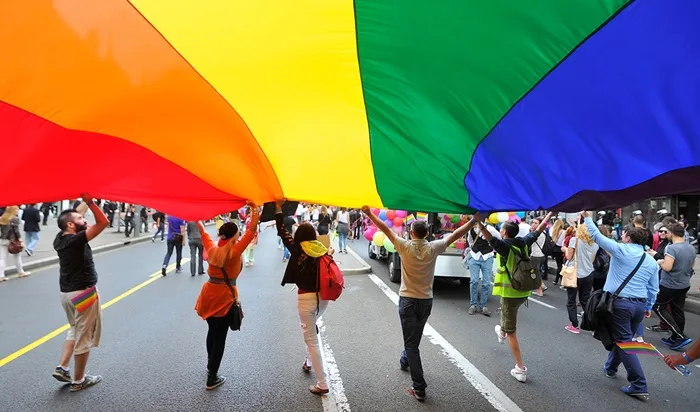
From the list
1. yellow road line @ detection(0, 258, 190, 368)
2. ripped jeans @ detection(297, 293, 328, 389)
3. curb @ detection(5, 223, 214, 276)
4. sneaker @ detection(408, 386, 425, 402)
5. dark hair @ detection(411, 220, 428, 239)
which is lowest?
curb @ detection(5, 223, 214, 276)

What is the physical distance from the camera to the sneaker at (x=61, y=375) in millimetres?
4620

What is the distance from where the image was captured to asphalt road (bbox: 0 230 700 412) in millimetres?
4469

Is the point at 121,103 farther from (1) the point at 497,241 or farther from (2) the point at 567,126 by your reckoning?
(1) the point at 497,241

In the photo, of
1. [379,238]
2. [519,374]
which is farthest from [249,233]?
[379,238]

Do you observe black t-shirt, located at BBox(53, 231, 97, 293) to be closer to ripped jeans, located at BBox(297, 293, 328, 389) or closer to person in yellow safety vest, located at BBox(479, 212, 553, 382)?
ripped jeans, located at BBox(297, 293, 328, 389)

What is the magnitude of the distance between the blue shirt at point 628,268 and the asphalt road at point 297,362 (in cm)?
116

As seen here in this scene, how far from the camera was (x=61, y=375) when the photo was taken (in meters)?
4.63

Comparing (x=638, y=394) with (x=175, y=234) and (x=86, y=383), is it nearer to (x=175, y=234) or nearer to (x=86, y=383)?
(x=86, y=383)

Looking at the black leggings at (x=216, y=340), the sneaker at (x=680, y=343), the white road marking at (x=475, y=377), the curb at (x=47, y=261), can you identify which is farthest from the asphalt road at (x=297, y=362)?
the curb at (x=47, y=261)

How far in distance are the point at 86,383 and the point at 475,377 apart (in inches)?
173

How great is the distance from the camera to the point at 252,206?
181 inches

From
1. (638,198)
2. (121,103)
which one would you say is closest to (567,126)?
(638,198)

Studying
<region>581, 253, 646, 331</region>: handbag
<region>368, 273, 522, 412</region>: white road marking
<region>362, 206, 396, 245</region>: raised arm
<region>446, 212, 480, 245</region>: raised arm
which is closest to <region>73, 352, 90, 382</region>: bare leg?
<region>362, 206, 396, 245</region>: raised arm

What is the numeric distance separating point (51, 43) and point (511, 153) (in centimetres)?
287
